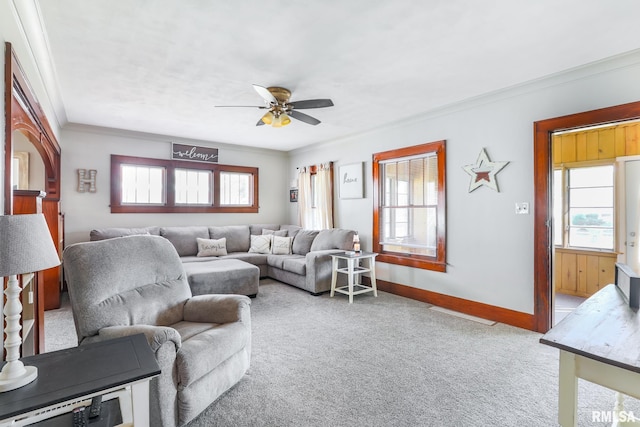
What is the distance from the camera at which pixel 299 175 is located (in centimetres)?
660

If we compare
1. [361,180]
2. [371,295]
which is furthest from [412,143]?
[371,295]

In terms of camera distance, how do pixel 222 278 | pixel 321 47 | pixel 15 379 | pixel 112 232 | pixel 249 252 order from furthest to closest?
pixel 249 252 < pixel 112 232 < pixel 222 278 < pixel 321 47 < pixel 15 379

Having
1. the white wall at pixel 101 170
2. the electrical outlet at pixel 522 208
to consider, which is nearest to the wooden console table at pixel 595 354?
the electrical outlet at pixel 522 208

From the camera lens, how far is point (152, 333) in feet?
5.65

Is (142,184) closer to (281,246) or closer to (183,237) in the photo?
(183,237)

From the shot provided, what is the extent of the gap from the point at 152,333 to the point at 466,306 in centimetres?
343

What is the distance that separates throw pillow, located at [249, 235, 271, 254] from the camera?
5.85 meters

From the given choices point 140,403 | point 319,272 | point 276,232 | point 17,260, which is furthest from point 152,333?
point 276,232

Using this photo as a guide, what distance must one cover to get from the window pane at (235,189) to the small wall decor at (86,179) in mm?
2099

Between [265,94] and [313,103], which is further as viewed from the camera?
[313,103]

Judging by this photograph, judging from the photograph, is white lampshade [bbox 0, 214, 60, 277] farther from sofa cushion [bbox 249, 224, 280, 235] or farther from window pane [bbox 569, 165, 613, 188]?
window pane [bbox 569, 165, 613, 188]

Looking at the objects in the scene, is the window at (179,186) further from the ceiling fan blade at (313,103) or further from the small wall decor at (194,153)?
the ceiling fan blade at (313,103)

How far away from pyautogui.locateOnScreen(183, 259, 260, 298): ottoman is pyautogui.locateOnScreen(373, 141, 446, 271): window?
2.00m

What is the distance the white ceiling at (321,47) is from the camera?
2.05 meters
